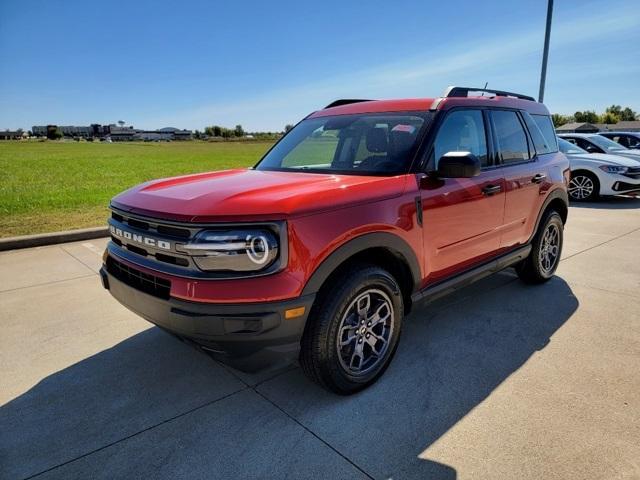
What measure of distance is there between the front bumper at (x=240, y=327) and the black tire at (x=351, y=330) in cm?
15

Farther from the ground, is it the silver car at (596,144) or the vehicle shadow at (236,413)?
the silver car at (596,144)

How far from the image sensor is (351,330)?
273 cm

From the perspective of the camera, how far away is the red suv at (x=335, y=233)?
2242 millimetres

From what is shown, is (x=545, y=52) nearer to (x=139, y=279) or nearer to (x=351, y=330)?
(x=351, y=330)

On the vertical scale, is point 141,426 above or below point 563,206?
below

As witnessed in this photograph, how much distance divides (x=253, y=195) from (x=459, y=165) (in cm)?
131

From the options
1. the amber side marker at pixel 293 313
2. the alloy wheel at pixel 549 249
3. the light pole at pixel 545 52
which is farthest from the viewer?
the light pole at pixel 545 52

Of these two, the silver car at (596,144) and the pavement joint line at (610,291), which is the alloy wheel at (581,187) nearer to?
the silver car at (596,144)

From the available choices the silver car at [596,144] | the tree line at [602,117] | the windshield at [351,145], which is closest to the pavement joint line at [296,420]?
the windshield at [351,145]

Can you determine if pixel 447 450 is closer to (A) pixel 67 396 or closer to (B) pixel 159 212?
(B) pixel 159 212

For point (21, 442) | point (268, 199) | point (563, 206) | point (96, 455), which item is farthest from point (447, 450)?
point (563, 206)

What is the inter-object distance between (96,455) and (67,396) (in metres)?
0.70

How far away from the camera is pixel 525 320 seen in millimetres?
3857

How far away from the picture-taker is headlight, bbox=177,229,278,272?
2219mm
